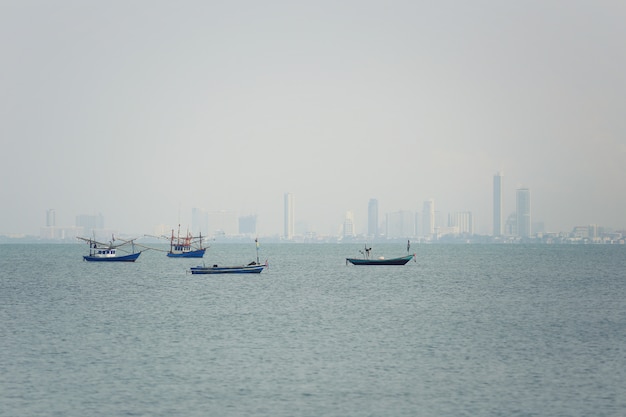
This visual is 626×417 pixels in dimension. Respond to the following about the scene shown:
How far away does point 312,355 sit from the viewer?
54.8 m

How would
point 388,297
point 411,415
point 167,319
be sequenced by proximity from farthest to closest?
point 388,297 → point 167,319 → point 411,415

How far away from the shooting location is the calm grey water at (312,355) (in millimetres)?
40719

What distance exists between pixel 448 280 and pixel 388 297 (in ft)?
146

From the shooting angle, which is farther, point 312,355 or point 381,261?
point 381,261

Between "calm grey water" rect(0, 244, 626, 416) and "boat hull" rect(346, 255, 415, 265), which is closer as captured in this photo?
"calm grey water" rect(0, 244, 626, 416)

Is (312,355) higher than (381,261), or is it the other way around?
(381,261)

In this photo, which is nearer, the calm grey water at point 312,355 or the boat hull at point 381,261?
the calm grey water at point 312,355

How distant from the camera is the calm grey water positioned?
40.7 m

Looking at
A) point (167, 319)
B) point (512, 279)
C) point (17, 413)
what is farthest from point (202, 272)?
point (17, 413)

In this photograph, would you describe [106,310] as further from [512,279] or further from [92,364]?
[512,279]

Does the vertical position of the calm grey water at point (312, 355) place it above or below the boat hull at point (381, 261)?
below

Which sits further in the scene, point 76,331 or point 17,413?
point 76,331

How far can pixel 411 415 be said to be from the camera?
3844cm

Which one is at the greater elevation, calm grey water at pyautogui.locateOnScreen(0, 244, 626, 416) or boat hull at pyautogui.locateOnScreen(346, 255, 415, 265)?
boat hull at pyautogui.locateOnScreen(346, 255, 415, 265)
